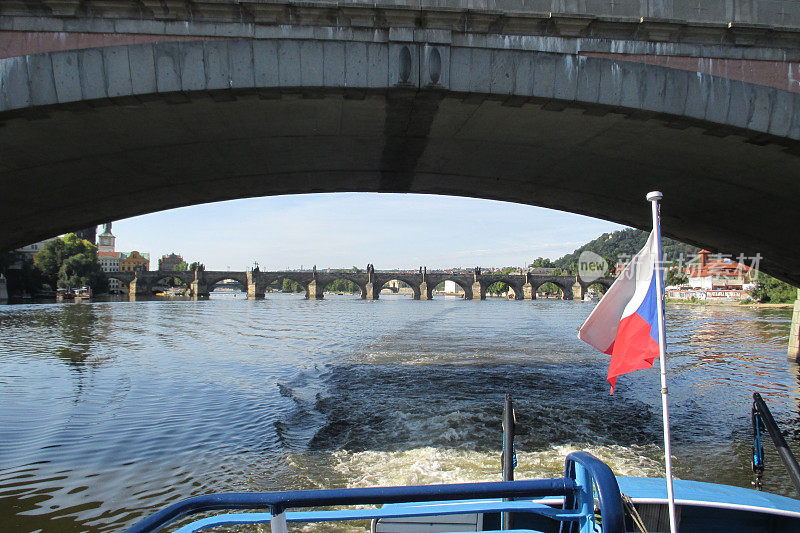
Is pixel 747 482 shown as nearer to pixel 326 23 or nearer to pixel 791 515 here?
pixel 791 515

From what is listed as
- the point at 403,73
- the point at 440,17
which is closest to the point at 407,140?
the point at 403,73

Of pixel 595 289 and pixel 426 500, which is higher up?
pixel 426 500

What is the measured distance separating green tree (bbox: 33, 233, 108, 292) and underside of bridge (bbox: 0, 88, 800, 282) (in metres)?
94.4

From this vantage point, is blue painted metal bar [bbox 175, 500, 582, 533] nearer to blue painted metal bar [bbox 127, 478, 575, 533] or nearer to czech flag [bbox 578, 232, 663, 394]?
blue painted metal bar [bbox 127, 478, 575, 533]

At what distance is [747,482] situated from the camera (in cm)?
926

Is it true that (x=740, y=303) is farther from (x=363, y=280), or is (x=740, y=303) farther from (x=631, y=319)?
(x=631, y=319)

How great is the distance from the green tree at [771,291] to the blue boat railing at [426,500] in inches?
3575

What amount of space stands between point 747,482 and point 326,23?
35.9 ft

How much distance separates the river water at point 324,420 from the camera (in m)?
9.36

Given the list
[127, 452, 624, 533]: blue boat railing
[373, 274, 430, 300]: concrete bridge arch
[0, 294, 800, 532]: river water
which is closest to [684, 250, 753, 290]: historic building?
[373, 274, 430, 300]: concrete bridge arch

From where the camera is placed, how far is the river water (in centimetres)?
936

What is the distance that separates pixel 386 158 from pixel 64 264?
104 meters

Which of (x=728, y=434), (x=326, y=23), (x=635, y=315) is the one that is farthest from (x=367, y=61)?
(x=728, y=434)

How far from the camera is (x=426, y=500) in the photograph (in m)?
2.92
